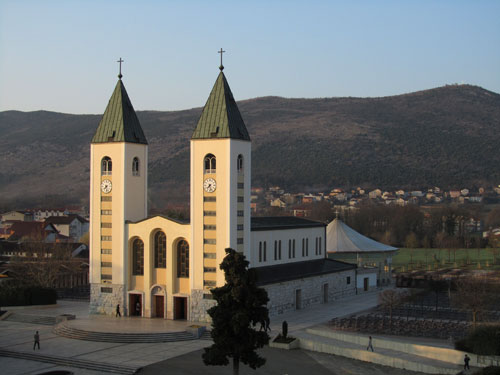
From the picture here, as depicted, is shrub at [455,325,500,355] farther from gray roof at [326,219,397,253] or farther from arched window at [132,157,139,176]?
gray roof at [326,219,397,253]

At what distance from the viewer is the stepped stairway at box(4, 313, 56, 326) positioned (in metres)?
43.8

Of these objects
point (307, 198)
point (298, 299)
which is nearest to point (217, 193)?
point (298, 299)

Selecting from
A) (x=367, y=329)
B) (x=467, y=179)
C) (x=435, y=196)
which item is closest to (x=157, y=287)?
(x=367, y=329)

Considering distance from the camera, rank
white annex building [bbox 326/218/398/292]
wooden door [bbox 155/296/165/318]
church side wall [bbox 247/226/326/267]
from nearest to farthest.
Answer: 1. wooden door [bbox 155/296/165/318]
2. church side wall [bbox 247/226/326/267]
3. white annex building [bbox 326/218/398/292]

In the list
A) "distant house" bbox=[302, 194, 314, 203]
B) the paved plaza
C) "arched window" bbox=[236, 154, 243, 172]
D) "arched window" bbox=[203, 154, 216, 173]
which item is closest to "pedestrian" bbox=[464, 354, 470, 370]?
the paved plaza

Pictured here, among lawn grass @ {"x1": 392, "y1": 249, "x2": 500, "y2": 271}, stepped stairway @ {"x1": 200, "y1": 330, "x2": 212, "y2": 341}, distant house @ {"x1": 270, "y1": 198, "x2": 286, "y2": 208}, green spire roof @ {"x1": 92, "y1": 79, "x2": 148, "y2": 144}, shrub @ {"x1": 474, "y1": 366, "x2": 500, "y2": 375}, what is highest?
green spire roof @ {"x1": 92, "y1": 79, "x2": 148, "y2": 144}

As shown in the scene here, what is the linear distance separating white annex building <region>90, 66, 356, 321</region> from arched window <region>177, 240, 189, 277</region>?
0.06 m

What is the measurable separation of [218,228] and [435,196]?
421 feet

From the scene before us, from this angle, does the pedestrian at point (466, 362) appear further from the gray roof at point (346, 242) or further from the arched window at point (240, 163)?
the gray roof at point (346, 242)

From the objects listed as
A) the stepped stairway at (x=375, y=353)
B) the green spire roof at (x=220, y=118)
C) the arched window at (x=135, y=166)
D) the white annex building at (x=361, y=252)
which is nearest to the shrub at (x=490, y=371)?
the stepped stairway at (x=375, y=353)

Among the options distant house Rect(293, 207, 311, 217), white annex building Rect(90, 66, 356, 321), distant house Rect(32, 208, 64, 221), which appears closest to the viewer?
white annex building Rect(90, 66, 356, 321)

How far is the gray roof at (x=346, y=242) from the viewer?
66125 millimetres

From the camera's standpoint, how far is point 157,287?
43750 mm

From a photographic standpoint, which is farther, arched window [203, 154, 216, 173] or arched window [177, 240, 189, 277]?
arched window [177, 240, 189, 277]
